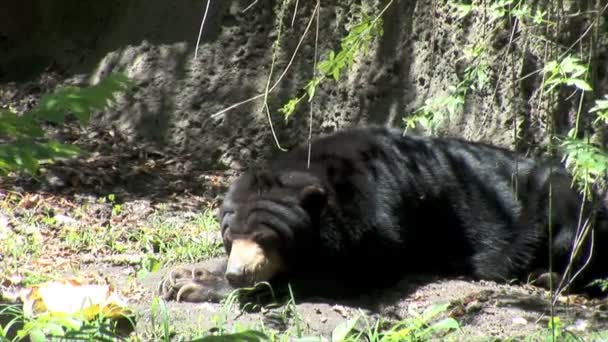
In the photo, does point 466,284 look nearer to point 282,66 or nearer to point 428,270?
point 428,270

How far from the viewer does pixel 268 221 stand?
6.32 meters

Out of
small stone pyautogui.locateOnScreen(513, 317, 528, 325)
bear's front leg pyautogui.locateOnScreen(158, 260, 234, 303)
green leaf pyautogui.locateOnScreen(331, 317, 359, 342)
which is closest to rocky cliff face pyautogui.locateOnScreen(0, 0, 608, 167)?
small stone pyautogui.locateOnScreen(513, 317, 528, 325)

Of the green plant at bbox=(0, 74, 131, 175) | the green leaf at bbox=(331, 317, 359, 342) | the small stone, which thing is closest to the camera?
the green plant at bbox=(0, 74, 131, 175)

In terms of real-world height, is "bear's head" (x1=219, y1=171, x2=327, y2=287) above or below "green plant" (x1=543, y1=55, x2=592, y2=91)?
below

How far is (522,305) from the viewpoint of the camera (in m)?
6.09

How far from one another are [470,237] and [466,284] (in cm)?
53

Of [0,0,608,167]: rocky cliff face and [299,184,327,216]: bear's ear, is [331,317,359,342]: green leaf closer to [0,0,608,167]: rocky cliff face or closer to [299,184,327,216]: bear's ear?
[299,184,327,216]: bear's ear

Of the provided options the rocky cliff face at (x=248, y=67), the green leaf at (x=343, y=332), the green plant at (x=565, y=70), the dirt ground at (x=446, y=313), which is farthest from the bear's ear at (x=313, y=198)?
the green plant at (x=565, y=70)

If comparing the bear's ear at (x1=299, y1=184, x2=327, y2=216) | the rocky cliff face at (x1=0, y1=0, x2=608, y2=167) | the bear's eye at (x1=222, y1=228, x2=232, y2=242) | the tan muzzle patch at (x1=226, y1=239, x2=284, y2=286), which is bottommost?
the tan muzzle patch at (x1=226, y1=239, x2=284, y2=286)

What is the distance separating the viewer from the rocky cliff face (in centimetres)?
817

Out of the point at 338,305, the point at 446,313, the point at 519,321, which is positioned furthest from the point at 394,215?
the point at 519,321

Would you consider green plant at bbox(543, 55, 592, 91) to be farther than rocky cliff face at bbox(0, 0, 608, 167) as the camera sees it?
No

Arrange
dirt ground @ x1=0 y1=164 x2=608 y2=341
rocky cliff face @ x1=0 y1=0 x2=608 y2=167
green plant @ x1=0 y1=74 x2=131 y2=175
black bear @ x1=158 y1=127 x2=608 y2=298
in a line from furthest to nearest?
rocky cliff face @ x1=0 y1=0 x2=608 y2=167 → black bear @ x1=158 y1=127 x2=608 y2=298 → dirt ground @ x1=0 y1=164 x2=608 y2=341 → green plant @ x1=0 y1=74 x2=131 y2=175

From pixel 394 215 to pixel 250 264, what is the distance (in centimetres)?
120
